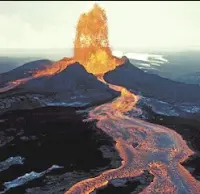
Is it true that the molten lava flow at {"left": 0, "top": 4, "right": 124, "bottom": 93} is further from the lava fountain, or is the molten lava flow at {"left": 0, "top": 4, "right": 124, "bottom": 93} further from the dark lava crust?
the dark lava crust

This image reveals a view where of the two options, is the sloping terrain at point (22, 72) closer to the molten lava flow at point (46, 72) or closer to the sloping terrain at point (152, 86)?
the molten lava flow at point (46, 72)

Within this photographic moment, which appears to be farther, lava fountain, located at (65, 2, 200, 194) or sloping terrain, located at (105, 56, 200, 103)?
sloping terrain, located at (105, 56, 200, 103)

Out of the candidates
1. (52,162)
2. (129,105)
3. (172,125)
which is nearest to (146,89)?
(129,105)

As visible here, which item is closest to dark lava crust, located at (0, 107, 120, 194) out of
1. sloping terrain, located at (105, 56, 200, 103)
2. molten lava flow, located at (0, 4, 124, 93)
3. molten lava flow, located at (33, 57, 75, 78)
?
molten lava flow, located at (33, 57, 75, 78)

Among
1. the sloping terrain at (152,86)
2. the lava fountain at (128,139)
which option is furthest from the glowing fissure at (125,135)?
the sloping terrain at (152,86)

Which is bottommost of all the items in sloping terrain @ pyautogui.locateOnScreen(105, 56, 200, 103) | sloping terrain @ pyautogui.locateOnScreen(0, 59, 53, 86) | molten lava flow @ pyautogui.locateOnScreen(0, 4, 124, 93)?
sloping terrain @ pyautogui.locateOnScreen(105, 56, 200, 103)

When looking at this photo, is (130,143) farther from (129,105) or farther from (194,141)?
(129,105)

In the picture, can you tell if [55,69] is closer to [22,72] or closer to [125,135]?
[22,72]

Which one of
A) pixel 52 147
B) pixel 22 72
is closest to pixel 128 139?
pixel 52 147
